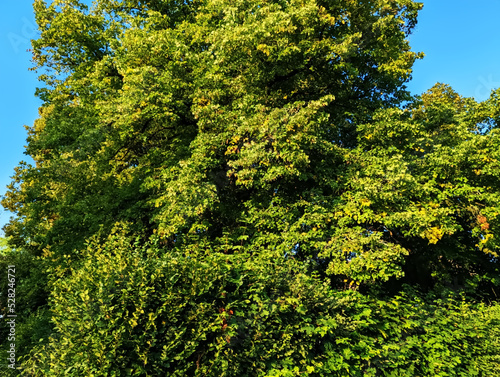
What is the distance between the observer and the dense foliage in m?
4.91

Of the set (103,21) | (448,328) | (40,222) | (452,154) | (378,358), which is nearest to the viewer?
(378,358)

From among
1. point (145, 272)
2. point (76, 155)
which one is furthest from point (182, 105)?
point (145, 272)

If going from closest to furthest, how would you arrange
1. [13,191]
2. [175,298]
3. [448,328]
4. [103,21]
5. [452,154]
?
[175,298], [448,328], [452,154], [103,21], [13,191]

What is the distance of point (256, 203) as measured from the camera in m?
12.4

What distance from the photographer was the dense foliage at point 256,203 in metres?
4.91

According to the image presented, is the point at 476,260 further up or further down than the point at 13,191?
further down

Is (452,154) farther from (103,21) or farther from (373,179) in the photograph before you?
(103,21)

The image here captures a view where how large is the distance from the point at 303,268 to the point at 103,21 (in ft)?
60.1

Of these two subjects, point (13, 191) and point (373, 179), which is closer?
point (373, 179)

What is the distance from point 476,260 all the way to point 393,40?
10773 millimetres

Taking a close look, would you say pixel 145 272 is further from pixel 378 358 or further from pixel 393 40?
pixel 393 40

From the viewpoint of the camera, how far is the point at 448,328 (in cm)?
726

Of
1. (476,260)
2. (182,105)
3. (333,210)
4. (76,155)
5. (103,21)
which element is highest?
(103,21)

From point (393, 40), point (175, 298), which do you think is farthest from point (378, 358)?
point (393, 40)
